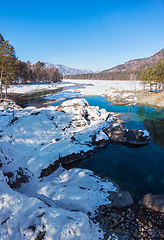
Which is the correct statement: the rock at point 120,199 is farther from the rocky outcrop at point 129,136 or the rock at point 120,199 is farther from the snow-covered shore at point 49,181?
the rocky outcrop at point 129,136

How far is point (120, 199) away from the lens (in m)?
7.32

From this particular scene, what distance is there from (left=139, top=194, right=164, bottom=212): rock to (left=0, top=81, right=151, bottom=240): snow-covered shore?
1.60 metres

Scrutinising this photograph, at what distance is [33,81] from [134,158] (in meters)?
82.6

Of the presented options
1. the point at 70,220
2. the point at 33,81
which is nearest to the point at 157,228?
the point at 70,220

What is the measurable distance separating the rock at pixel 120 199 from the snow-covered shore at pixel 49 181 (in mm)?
276

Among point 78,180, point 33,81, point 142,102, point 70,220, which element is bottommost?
point 78,180

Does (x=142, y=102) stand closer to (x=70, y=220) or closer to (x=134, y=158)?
(x=134, y=158)

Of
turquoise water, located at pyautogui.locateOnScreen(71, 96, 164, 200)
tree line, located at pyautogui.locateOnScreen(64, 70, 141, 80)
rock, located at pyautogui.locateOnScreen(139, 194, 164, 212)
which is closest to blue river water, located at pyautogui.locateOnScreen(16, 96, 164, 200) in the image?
turquoise water, located at pyautogui.locateOnScreen(71, 96, 164, 200)

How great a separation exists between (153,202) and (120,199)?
6.05 ft

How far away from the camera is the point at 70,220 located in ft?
14.6

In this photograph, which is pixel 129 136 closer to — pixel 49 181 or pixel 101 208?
pixel 101 208

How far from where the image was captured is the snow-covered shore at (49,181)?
4164mm

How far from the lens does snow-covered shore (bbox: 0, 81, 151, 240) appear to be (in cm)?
416

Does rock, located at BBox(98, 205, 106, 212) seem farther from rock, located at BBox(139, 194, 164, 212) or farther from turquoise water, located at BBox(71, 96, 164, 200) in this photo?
turquoise water, located at BBox(71, 96, 164, 200)
